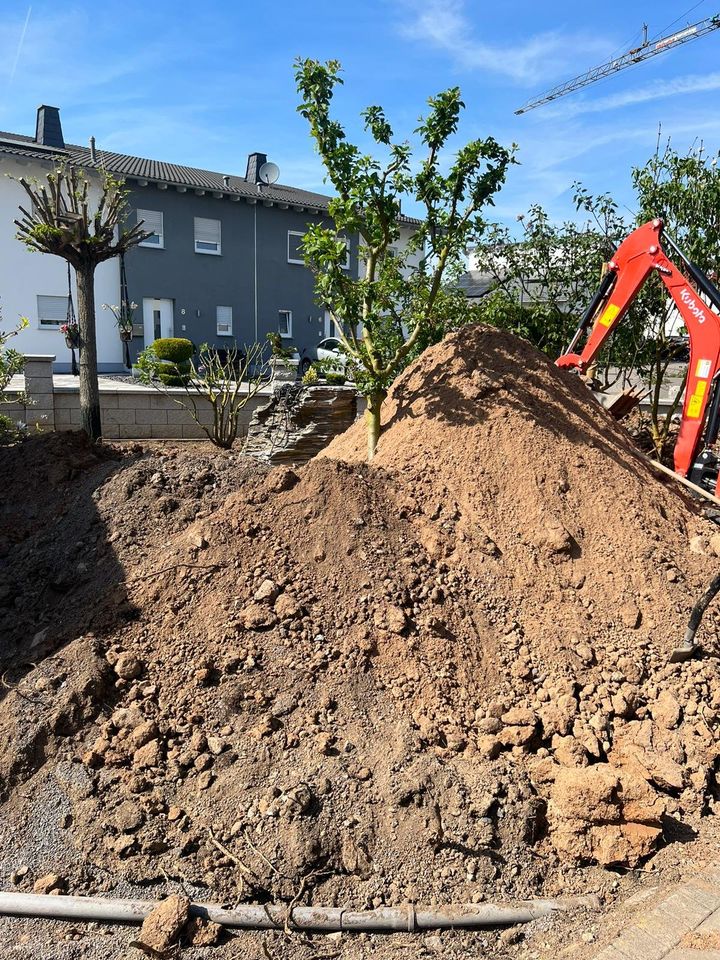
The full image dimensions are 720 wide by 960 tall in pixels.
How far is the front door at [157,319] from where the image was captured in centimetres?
2536

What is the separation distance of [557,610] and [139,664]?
239cm

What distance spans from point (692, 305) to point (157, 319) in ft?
71.9

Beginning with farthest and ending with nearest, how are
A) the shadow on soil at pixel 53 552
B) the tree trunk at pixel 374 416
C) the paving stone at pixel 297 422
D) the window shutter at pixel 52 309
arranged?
the window shutter at pixel 52 309
the paving stone at pixel 297 422
the tree trunk at pixel 374 416
the shadow on soil at pixel 53 552

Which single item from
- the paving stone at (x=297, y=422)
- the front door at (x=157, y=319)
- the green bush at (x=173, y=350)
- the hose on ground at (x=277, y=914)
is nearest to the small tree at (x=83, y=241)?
the paving stone at (x=297, y=422)

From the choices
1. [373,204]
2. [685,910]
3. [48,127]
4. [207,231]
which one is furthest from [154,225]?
[685,910]

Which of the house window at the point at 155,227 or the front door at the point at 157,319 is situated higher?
the house window at the point at 155,227

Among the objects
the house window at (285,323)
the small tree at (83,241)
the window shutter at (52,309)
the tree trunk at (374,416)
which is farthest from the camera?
the house window at (285,323)

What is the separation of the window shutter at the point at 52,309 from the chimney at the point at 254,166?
33.6 ft

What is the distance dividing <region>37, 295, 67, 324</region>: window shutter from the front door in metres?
2.84

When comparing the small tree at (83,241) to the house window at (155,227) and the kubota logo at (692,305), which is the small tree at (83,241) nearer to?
the kubota logo at (692,305)

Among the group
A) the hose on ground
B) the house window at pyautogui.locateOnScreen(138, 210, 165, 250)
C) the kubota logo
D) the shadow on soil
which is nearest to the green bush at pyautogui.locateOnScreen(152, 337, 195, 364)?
the house window at pyautogui.locateOnScreen(138, 210, 165, 250)

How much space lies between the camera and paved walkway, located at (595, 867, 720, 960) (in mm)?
2594

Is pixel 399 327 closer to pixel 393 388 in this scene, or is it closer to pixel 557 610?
pixel 393 388

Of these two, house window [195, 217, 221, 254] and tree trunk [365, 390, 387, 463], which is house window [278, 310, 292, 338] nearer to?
house window [195, 217, 221, 254]
